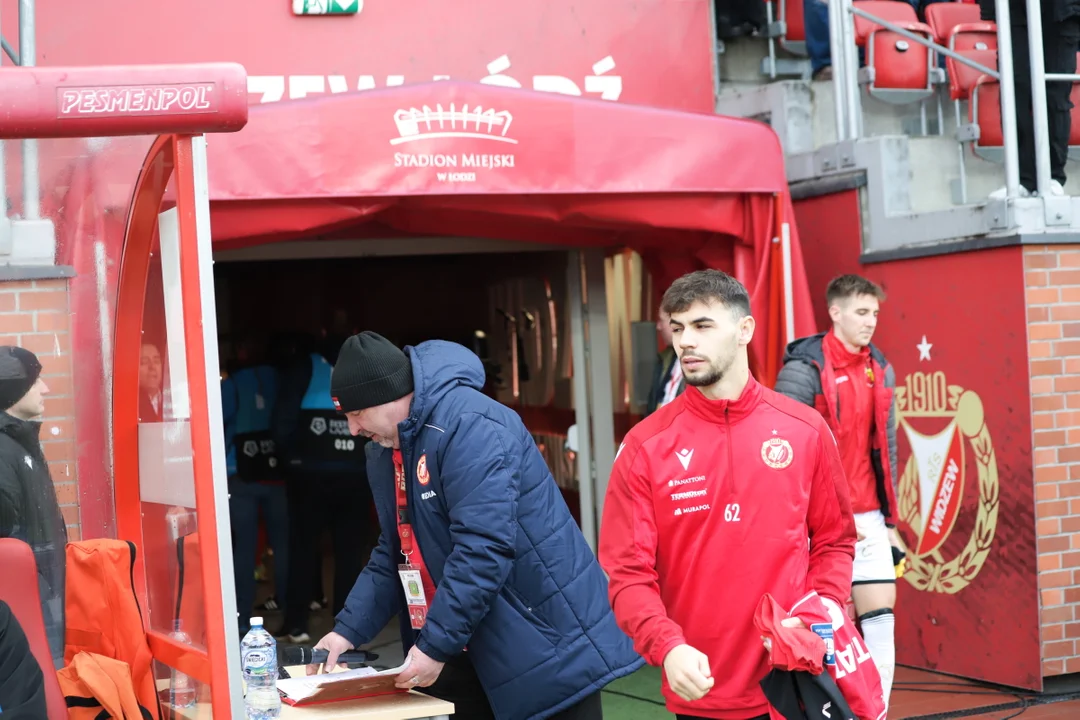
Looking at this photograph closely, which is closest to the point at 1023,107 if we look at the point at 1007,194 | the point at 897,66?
the point at 1007,194

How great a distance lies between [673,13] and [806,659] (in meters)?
5.16

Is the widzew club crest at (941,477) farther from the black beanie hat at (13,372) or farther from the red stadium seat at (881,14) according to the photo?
the black beanie hat at (13,372)

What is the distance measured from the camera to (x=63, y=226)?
3.66 metres

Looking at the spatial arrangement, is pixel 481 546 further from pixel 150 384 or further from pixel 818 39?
pixel 818 39

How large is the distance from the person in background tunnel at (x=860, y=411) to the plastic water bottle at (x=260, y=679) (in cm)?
252

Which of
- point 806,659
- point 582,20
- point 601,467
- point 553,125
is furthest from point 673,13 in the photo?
point 806,659

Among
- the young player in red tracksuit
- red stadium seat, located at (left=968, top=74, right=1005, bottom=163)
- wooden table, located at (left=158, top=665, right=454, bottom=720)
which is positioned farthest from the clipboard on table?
red stadium seat, located at (left=968, top=74, right=1005, bottom=163)

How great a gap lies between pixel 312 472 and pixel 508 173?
2.72 metres

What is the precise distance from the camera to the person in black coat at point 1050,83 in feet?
20.4

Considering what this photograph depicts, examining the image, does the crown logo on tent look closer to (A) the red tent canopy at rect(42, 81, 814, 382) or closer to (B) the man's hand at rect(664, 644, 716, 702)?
(A) the red tent canopy at rect(42, 81, 814, 382)

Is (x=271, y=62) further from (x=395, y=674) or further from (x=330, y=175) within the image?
(x=395, y=674)

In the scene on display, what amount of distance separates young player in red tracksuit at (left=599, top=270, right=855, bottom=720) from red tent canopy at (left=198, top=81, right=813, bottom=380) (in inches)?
98.8

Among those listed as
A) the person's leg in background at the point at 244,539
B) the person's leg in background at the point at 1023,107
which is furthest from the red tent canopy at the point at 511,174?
the person's leg in background at the point at 244,539

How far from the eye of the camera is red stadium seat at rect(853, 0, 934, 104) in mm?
7070
